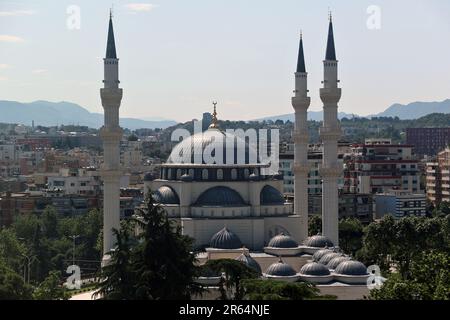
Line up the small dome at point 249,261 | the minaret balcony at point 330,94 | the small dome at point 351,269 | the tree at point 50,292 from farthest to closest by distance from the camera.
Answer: the minaret balcony at point 330,94 < the small dome at point 351,269 < the small dome at point 249,261 < the tree at point 50,292

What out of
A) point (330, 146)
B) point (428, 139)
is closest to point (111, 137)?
point (330, 146)

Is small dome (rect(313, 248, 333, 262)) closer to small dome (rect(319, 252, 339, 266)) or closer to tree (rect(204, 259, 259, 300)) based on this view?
small dome (rect(319, 252, 339, 266))

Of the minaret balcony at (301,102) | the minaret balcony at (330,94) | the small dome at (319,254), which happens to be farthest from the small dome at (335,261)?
the minaret balcony at (301,102)

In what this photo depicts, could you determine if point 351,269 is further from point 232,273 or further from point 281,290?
point 281,290

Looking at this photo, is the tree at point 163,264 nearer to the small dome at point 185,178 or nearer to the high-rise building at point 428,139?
the small dome at point 185,178

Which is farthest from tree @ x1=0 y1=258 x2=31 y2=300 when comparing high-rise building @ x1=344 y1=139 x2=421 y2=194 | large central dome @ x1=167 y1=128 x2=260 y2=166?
high-rise building @ x1=344 y1=139 x2=421 y2=194
